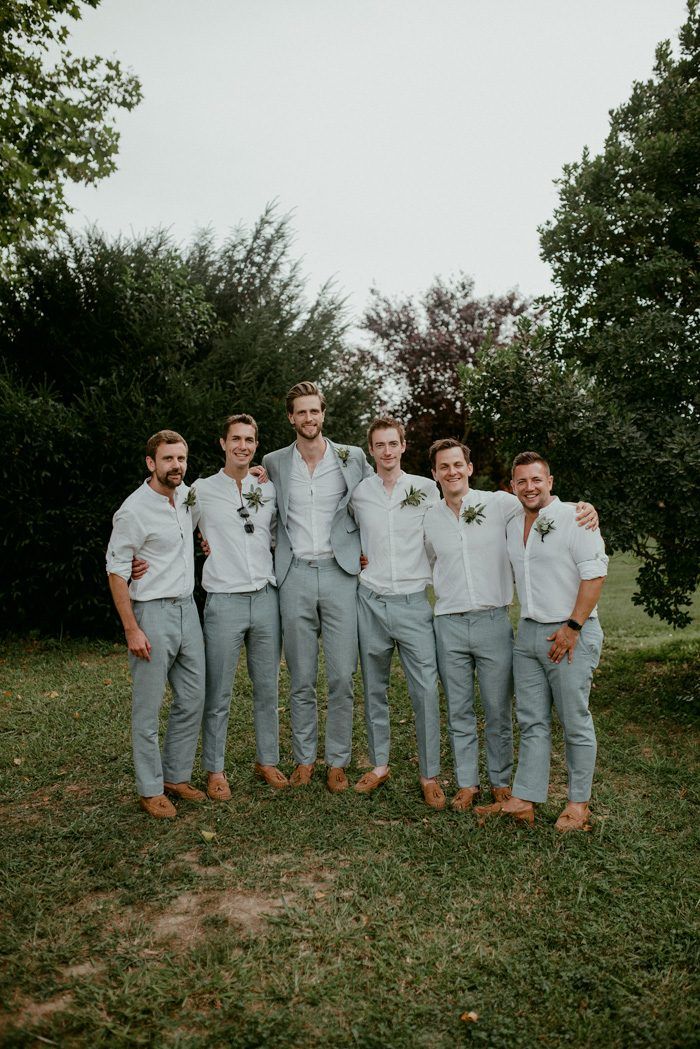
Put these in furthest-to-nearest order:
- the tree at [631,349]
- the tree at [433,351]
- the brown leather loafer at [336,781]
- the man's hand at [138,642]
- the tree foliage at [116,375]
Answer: the tree at [433,351], the tree foliage at [116,375], the tree at [631,349], the brown leather loafer at [336,781], the man's hand at [138,642]

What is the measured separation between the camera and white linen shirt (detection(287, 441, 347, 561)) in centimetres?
504

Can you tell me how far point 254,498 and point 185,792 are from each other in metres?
1.93

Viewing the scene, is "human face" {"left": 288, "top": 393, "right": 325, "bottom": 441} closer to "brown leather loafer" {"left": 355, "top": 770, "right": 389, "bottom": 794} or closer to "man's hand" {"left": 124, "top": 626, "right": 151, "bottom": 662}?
"man's hand" {"left": 124, "top": 626, "right": 151, "bottom": 662}

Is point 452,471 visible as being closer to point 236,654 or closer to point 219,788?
point 236,654

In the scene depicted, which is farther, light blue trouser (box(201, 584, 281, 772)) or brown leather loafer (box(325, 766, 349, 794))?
brown leather loafer (box(325, 766, 349, 794))

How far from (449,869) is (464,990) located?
951 mm

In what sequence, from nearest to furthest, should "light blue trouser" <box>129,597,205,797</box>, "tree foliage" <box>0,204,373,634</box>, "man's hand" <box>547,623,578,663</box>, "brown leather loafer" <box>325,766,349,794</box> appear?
1. "man's hand" <box>547,623,578,663</box>
2. "light blue trouser" <box>129,597,205,797</box>
3. "brown leather loafer" <box>325,766,349,794</box>
4. "tree foliage" <box>0,204,373,634</box>

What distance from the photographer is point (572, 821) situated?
14.6 feet

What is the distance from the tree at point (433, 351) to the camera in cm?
2003

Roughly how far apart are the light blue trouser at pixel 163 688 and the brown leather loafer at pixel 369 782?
110 cm

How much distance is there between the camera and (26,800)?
5.19m

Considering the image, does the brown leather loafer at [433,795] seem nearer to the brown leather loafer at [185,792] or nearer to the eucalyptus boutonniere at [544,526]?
the brown leather loafer at [185,792]

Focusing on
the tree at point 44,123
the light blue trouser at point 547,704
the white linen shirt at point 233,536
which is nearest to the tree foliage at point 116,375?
the tree at point 44,123

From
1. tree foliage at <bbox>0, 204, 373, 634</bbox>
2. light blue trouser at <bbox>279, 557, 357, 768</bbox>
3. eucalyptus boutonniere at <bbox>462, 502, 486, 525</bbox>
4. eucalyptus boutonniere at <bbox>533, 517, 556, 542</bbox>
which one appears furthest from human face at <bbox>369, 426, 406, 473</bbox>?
tree foliage at <bbox>0, 204, 373, 634</bbox>
